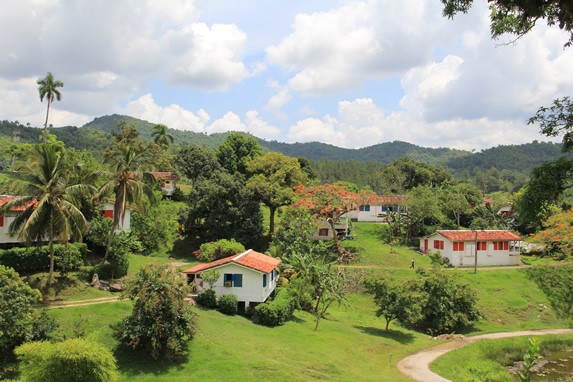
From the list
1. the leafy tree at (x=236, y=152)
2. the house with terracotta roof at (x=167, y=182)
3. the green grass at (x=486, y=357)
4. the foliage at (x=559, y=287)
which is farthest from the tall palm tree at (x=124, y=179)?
the leafy tree at (x=236, y=152)

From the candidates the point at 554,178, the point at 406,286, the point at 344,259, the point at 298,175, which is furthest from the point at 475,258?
the point at 554,178

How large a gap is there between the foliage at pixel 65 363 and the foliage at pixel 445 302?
2698 centimetres

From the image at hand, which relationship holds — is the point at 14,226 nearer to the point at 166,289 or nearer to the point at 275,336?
the point at 166,289

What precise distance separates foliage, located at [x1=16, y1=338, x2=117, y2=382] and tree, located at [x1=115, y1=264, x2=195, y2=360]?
5.69 metres

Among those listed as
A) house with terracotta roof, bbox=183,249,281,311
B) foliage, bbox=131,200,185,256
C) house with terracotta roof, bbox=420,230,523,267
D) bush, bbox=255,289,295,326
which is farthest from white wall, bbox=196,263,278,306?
house with terracotta roof, bbox=420,230,523,267

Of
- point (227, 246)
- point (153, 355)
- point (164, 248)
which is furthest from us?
point (164, 248)

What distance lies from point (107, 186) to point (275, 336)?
16.3 metres

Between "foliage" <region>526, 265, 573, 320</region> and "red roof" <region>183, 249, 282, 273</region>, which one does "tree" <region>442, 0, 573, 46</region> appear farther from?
"foliage" <region>526, 265, 573, 320</region>

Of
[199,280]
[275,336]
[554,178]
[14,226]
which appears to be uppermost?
[554,178]

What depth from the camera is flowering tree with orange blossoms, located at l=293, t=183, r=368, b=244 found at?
5162cm

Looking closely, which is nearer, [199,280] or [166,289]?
[166,289]

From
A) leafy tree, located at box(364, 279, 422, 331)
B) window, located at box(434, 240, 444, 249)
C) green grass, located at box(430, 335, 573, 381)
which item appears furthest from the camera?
window, located at box(434, 240, 444, 249)

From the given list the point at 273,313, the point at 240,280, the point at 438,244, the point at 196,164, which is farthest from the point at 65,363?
the point at 196,164

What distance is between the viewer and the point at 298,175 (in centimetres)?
5662
